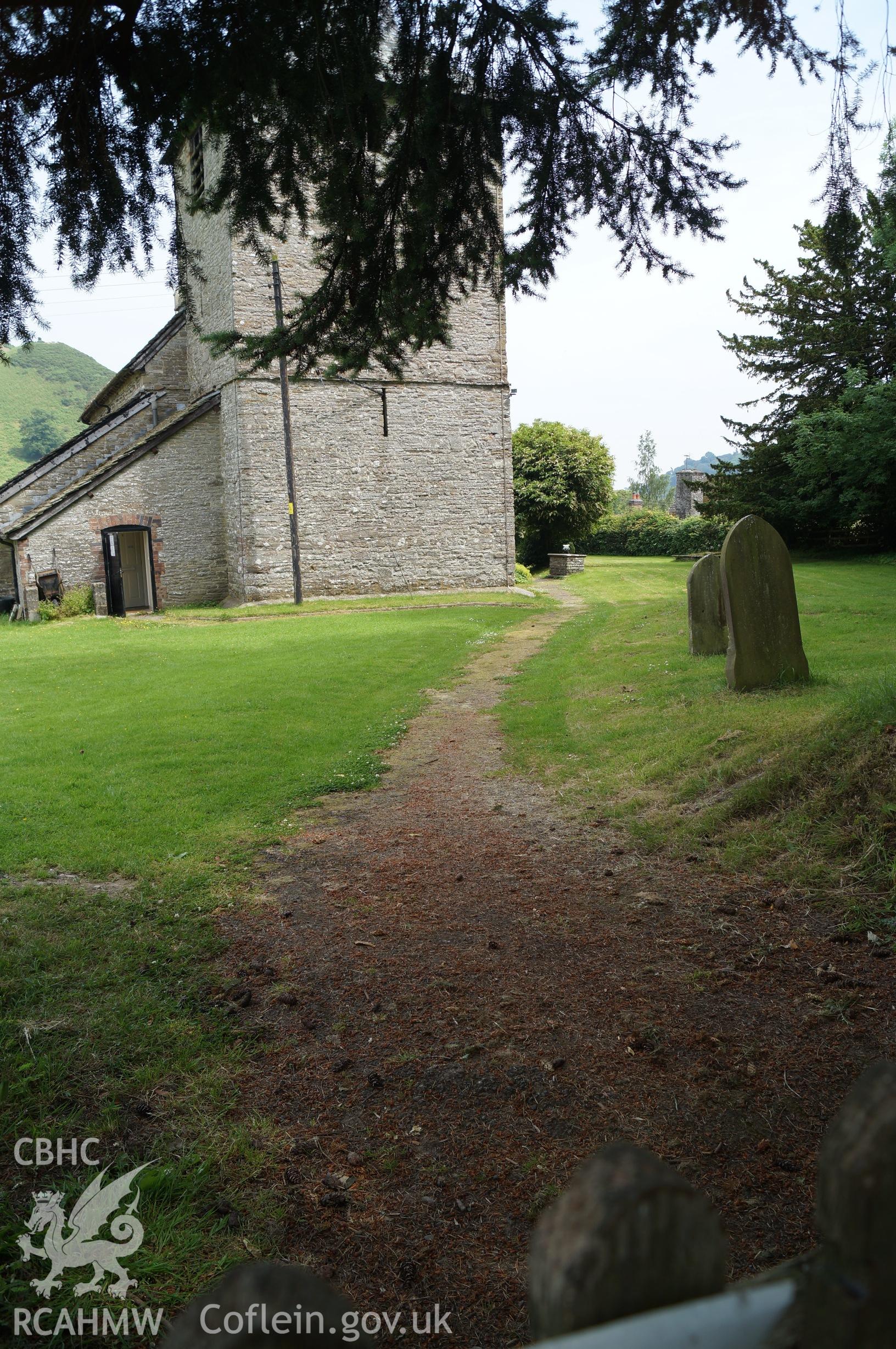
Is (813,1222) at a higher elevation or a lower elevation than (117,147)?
lower

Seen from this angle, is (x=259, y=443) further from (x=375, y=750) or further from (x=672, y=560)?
(x=672, y=560)

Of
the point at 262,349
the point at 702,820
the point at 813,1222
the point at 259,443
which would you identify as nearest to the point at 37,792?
the point at 262,349

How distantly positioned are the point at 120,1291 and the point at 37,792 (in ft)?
18.2

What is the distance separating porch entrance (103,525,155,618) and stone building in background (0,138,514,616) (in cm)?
8

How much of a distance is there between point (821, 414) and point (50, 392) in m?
89.0

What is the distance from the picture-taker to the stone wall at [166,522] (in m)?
23.6

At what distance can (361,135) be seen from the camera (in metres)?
4.89

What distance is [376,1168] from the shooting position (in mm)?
2852

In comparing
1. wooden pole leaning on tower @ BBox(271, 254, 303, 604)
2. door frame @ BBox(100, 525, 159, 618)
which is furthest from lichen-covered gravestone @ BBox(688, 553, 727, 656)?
door frame @ BBox(100, 525, 159, 618)

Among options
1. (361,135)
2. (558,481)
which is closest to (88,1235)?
(361,135)

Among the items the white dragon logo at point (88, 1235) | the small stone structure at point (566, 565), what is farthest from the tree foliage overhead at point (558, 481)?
the white dragon logo at point (88, 1235)

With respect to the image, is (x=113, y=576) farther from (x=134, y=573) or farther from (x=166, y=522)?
(x=134, y=573)

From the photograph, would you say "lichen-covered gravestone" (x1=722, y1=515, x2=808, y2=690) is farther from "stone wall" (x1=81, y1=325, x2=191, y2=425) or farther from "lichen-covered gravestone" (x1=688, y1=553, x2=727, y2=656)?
"stone wall" (x1=81, y1=325, x2=191, y2=425)

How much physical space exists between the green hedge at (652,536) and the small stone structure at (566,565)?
23.9 ft
